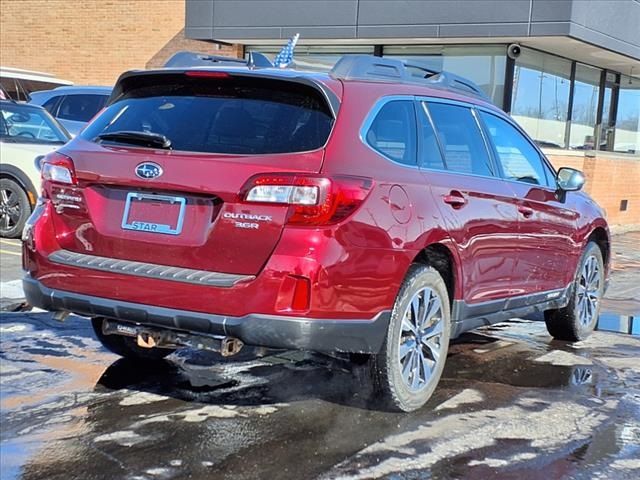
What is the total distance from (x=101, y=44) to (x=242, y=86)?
1597cm

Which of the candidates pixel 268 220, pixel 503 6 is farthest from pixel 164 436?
pixel 503 6

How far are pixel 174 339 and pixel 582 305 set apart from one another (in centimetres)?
399

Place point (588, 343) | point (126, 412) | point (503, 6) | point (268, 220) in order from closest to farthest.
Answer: point (268, 220), point (126, 412), point (588, 343), point (503, 6)

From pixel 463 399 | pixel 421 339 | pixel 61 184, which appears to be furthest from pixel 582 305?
pixel 61 184

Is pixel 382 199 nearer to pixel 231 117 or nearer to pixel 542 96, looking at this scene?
pixel 231 117

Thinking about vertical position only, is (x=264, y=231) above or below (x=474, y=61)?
below

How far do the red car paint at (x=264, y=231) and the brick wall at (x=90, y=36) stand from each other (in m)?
13.0

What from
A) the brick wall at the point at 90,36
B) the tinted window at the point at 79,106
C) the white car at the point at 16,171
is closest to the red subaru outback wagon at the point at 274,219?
the white car at the point at 16,171

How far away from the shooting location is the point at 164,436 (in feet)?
13.4

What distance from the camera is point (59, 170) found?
4.37 m

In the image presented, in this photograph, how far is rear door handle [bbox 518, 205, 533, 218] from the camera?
18.1 ft

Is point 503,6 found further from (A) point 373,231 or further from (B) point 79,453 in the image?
(B) point 79,453

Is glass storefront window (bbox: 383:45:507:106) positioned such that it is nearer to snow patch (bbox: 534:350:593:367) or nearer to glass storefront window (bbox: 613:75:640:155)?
glass storefront window (bbox: 613:75:640:155)

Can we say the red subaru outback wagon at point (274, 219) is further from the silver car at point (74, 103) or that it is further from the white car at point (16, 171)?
the silver car at point (74, 103)
